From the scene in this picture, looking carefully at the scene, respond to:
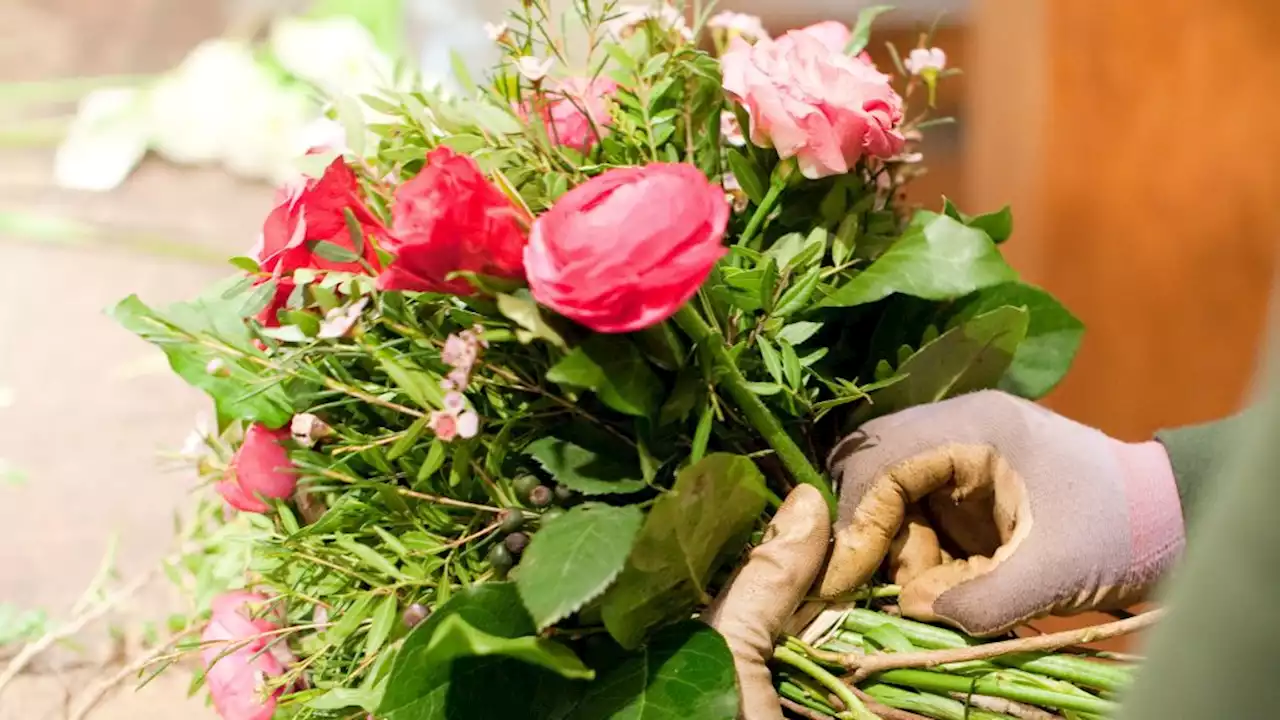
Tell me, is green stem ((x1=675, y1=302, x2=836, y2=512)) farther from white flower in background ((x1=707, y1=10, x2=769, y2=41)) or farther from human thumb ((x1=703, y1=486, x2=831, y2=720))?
white flower in background ((x1=707, y1=10, x2=769, y2=41))

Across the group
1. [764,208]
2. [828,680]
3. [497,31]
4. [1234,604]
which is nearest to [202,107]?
[497,31]

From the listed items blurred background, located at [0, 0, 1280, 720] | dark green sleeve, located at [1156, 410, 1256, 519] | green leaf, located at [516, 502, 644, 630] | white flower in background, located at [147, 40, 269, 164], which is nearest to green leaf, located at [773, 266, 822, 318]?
green leaf, located at [516, 502, 644, 630]

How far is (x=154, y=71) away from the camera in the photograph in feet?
4.43

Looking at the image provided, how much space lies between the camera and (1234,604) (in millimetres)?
194

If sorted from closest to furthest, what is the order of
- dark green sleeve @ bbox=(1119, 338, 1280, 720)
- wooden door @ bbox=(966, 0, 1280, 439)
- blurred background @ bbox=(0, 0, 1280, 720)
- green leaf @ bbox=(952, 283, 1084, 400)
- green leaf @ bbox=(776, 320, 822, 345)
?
dark green sleeve @ bbox=(1119, 338, 1280, 720), green leaf @ bbox=(776, 320, 822, 345), green leaf @ bbox=(952, 283, 1084, 400), blurred background @ bbox=(0, 0, 1280, 720), wooden door @ bbox=(966, 0, 1280, 439)

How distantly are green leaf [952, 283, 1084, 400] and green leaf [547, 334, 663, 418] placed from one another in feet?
0.82

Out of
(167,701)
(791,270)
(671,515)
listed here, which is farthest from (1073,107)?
(167,701)

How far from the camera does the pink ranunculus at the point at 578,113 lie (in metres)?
0.51

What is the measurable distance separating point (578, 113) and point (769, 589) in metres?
0.25

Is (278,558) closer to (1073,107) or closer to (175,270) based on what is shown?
(175,270)

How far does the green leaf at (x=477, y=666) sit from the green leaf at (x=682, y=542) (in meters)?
0.03

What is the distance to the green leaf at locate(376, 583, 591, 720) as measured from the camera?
0.39 metres

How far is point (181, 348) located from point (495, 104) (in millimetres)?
196

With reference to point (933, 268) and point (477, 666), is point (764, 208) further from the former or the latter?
point (477, 666)
